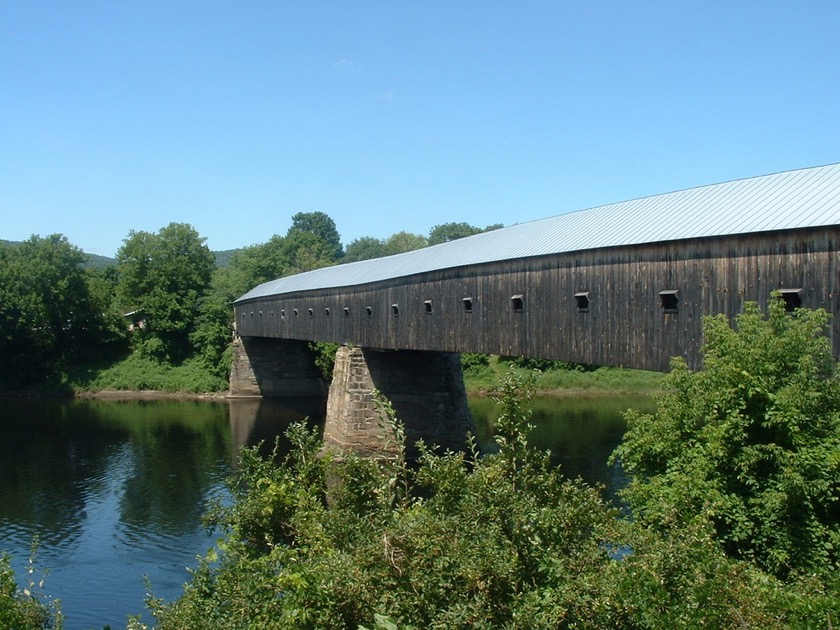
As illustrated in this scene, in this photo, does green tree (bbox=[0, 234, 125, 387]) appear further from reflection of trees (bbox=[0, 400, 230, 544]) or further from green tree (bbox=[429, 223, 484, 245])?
green tree (bbox=[429, 223, 484, 245])

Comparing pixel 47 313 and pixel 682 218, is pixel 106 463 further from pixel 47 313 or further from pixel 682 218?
pixel 47 313

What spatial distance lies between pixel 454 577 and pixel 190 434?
88.9 ft

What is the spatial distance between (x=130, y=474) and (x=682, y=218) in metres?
17.3

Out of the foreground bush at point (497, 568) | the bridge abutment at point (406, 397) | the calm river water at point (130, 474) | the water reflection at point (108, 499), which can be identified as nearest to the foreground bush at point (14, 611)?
the calm river water at point (130, 474)

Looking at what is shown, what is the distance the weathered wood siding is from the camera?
10.6m

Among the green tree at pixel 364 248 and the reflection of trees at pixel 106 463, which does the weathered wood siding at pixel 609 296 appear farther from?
the green tree at pixel 364 248

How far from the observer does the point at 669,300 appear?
40.7ft

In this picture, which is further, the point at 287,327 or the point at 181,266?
the point at 181,266

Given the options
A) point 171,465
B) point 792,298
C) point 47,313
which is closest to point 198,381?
point 47,313

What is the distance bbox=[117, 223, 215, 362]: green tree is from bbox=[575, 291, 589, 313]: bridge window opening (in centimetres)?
3770

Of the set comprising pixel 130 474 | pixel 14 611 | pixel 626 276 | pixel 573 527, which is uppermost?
pixel 626 276

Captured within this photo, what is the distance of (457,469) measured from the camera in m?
6.60

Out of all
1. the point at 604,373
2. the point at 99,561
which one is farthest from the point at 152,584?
the point at 604,373

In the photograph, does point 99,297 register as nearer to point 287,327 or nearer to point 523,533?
point 287,327
